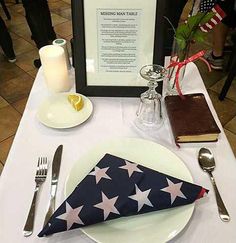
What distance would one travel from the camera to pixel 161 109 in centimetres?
81

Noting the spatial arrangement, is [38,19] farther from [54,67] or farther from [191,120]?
[191,120]

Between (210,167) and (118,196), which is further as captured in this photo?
(210,167)

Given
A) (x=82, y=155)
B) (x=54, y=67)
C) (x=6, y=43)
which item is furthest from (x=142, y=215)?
(x=6, y=43)

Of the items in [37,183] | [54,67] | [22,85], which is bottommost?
[22,85]

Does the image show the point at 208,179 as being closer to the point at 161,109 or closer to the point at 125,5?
the point at 161,109

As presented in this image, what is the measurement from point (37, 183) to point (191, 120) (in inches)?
15.1

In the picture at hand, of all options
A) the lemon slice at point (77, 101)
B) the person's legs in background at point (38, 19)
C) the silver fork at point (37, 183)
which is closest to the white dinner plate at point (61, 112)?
the lemon slice at point (77, 101)

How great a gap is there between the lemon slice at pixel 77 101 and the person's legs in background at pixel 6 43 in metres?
1.57

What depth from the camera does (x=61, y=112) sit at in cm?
81

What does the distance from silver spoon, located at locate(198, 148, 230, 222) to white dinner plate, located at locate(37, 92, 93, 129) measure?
30 centimetres

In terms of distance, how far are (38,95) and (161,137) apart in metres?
0.38

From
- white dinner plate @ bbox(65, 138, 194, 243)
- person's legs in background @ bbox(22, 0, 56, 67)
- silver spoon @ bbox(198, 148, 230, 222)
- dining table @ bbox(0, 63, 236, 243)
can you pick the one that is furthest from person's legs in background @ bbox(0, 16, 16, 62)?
silver spoon @ bbox(198, 148, 230, 222)

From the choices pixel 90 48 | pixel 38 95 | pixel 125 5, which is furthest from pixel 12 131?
pixel 125 5

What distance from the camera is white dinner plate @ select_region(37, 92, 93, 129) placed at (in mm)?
772
